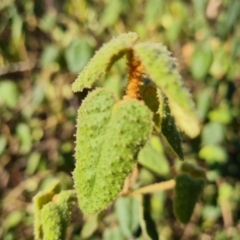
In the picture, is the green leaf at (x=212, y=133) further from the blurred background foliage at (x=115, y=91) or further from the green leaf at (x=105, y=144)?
the green leaf at (x=105, y=144)

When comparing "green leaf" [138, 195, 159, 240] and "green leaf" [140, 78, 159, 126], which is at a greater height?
"green leaf" [138, 195, 159, 240]

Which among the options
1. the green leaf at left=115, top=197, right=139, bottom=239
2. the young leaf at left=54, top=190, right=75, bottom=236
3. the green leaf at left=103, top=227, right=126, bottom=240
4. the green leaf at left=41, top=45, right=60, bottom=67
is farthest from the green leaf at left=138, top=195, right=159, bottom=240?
the green leaf at left=41, top=45, right=60, bottom=67

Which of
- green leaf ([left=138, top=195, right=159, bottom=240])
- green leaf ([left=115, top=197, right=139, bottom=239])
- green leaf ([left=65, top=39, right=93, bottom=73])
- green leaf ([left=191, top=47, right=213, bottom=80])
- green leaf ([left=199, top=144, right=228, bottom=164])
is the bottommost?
green leaf ([left=138, top=195, right=159, bottom=240])

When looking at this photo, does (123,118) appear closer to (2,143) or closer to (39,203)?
(39,203)

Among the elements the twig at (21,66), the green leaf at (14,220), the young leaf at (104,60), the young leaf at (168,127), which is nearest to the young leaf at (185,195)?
the young leaf at (168,127)

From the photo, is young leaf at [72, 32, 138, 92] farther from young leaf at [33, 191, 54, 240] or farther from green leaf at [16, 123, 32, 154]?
green leaf at [16, 123, 32, 154]

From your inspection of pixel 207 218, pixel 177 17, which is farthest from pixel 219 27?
pixel 207 218
